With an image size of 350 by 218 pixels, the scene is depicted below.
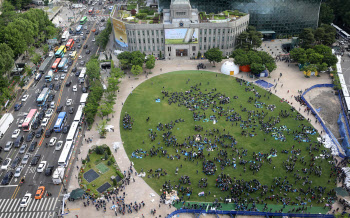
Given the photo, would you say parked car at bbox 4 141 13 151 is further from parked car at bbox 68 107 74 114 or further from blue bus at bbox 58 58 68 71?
blue bus at bbox 58 58 68 71

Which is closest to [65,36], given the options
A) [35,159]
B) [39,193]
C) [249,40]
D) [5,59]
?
[5,59]

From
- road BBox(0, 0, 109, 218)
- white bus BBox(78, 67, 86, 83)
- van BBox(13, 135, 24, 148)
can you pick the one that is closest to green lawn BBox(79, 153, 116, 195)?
road BBox(0, 0, 109, 218)

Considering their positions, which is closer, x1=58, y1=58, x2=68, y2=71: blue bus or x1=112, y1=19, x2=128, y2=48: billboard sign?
x1=58, y1=58, x2=68, y2=71: blue bus

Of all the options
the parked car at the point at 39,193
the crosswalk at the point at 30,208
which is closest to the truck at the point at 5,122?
the crosswalk at the point at 30,208

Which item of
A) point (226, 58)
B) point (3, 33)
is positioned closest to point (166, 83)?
Answer: point (226, 58)

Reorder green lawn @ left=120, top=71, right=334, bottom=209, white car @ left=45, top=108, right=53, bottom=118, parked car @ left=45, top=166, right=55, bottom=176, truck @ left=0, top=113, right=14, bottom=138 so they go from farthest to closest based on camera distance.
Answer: white car @ left=45, top=108, right=53, bottom=118
truck @ left=0, top=113, right=14, bottom=138
parked car @ left=45, top=166, right=55, bottom=176
green lawn @ left=120, top=71, right=334, bottom=209

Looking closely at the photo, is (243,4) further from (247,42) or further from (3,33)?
(3,33)

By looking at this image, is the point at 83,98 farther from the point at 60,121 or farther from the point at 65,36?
the point at 65,36
